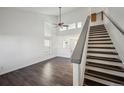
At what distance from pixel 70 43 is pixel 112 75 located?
20.7ft

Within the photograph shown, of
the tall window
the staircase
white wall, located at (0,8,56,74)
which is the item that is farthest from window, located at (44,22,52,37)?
the staircase

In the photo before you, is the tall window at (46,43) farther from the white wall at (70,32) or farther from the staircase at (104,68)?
the staircase at (104,68)

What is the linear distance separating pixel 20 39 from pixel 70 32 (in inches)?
167

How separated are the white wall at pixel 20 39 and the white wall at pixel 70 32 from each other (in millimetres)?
1616

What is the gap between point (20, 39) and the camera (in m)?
6.11

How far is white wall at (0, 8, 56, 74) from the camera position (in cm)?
522

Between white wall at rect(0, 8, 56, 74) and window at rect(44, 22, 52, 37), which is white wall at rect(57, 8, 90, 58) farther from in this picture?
white wall at rect(0, 8, 56, 74)

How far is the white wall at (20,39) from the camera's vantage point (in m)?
5.22

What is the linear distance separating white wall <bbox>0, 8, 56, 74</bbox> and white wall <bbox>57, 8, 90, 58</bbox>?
5.30ft

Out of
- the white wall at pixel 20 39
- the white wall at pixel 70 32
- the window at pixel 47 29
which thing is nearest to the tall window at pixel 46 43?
the white wall at pixel 20 39

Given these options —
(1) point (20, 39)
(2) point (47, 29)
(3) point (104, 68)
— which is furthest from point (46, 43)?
(3) point (104, 68)
